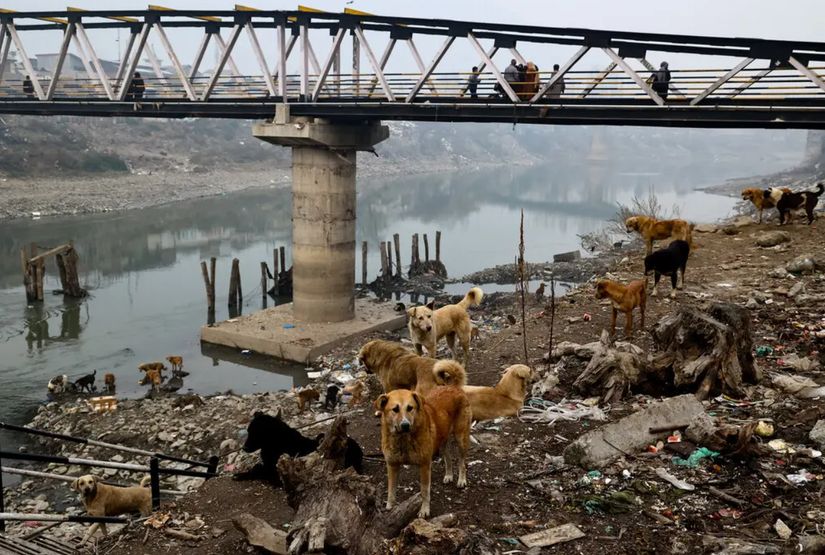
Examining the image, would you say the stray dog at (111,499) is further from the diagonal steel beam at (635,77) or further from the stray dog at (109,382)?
the diagonal steel beam at (635,77)

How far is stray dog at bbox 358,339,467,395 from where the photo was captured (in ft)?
22.6

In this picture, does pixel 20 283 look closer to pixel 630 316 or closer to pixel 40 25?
pixel 40 25

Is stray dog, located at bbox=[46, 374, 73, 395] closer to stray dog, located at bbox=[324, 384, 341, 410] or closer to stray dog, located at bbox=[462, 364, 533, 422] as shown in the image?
stray dog, located at bbox=[324, 384, 341, 410]

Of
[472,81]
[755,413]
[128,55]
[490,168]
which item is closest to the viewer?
[755,413]

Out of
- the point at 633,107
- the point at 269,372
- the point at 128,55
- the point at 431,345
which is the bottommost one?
the point at 269,372

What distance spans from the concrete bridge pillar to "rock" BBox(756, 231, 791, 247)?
10178 mm

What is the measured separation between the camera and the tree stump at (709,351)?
7.98 metres

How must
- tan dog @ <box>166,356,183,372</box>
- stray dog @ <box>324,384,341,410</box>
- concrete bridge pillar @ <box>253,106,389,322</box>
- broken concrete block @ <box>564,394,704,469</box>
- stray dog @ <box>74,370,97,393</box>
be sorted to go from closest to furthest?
broken concrete block @ <box>564,394,704,469</box>, stray dog @ <box>324,384,341,410</box>, stray dog @ <box>74,370,97,393</box>, tan dog @ <box>166,356,183,372</box>, concrete bridge pillar @ <box>253,106,389,322</box>

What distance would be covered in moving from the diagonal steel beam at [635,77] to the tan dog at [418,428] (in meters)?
10.0

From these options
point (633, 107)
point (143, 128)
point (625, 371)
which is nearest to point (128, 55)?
point (633, 107)

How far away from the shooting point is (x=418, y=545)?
420 centimetres

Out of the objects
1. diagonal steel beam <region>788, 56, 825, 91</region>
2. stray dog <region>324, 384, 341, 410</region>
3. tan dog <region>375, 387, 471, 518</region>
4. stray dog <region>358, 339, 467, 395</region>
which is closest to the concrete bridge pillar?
stray dog <region>324, 384, 341, 410</region>

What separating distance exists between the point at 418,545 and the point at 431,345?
242 inches

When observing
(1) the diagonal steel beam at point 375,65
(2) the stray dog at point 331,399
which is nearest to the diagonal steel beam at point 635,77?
(1) the diagonal steel beam at point 375,65
